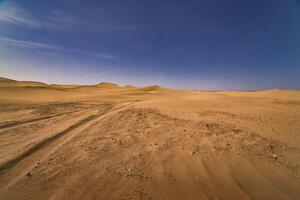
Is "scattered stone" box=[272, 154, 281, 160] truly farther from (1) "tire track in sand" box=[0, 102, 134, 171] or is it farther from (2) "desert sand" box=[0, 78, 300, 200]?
(1) "tire track in sand" box=[0, 102, 134, 171]

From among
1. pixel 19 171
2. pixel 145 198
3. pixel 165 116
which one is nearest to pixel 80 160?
pixel 19 171

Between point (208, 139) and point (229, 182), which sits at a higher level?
point (208, 139)

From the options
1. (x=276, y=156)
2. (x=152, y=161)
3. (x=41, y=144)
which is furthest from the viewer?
(x=41, y=144)

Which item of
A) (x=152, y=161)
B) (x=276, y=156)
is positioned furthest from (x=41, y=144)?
(x=276, y=156)

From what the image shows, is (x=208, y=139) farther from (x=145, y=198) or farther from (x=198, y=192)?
A: (x=145, y=198)

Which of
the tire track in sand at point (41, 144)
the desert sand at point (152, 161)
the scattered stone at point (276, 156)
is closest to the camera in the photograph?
the desert sand at point (152, 161)

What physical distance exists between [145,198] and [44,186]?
1.76 metres

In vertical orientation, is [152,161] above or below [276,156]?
below

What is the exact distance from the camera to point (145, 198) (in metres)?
3.05

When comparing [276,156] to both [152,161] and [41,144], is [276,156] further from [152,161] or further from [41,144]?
[41,144]

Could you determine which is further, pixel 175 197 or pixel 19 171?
pixel 19 171

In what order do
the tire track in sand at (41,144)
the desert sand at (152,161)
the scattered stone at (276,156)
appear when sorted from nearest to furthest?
the desert sand at (152,161) < the tire track in sand at (41,144) < the scattered stone at (276,156)

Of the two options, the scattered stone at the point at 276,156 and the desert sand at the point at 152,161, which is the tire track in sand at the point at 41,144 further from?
the scattered stone at the point at 276,156

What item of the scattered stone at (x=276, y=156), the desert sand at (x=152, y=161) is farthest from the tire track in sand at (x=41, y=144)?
the scattered stone at (x=276, y=156)
